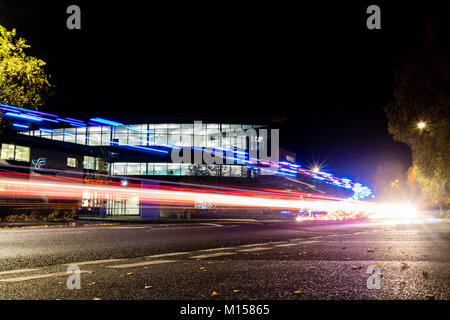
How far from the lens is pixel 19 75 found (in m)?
18.2

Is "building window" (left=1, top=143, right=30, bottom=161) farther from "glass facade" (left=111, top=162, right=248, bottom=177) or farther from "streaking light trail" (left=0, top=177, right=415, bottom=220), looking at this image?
"glass facade" (left=111, top=162, right=248, bottom=177)

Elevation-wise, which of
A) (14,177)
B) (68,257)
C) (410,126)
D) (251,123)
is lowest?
(68,257)

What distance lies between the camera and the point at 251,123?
60344mm

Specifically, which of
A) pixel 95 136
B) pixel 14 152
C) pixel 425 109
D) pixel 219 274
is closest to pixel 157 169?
pixel 95 136

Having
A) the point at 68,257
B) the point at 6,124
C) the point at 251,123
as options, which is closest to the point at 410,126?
the point at 68,257

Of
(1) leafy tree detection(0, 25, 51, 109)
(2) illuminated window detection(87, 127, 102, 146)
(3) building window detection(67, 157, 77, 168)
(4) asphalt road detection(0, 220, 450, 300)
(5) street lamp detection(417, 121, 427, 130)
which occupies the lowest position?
(4) asphalt road detection(0, 220, 450, 300)

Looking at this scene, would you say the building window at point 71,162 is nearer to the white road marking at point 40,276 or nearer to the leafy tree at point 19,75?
the leafy tree at point 19,75

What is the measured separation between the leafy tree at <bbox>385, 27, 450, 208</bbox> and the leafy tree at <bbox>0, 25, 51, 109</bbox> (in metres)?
18.5

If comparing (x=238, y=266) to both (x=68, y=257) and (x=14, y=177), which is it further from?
(x=14, y=177)

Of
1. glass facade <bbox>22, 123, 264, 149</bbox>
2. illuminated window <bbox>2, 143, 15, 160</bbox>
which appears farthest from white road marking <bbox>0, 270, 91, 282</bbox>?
glass facade <bbox>22, 123, 264, 149</bbox>

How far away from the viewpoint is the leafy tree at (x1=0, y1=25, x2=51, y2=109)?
58.2ft
